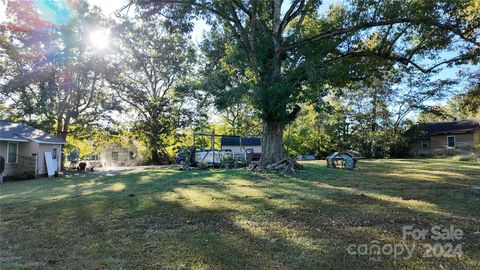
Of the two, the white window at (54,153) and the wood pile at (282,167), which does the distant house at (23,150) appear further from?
the wood pile at (282,167)

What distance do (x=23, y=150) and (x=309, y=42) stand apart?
54.5 feet

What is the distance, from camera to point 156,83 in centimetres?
3262

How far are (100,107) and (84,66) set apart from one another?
14.8 ft

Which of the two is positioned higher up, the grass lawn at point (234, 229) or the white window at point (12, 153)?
the white window at point (12, 153)

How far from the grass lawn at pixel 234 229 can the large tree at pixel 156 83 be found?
22.6m

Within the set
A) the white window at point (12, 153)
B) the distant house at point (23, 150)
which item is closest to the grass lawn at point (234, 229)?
the distant house at point (23, 150)

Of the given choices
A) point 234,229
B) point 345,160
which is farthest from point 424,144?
point 234,229

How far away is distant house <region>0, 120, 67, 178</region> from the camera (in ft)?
54.3

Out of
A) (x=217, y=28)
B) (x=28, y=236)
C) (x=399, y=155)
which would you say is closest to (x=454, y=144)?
(x=399, y=155)

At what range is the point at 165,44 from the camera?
29.6 m

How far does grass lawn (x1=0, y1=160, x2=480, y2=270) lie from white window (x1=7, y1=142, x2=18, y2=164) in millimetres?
11869

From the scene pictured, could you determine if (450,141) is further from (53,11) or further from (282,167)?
(53,11)

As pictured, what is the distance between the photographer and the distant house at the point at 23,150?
651 inches

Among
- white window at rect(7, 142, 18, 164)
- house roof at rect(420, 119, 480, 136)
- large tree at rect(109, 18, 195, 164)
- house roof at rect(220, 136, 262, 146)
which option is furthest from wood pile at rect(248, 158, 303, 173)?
house roof at rect(420, 119, 480, 136)
